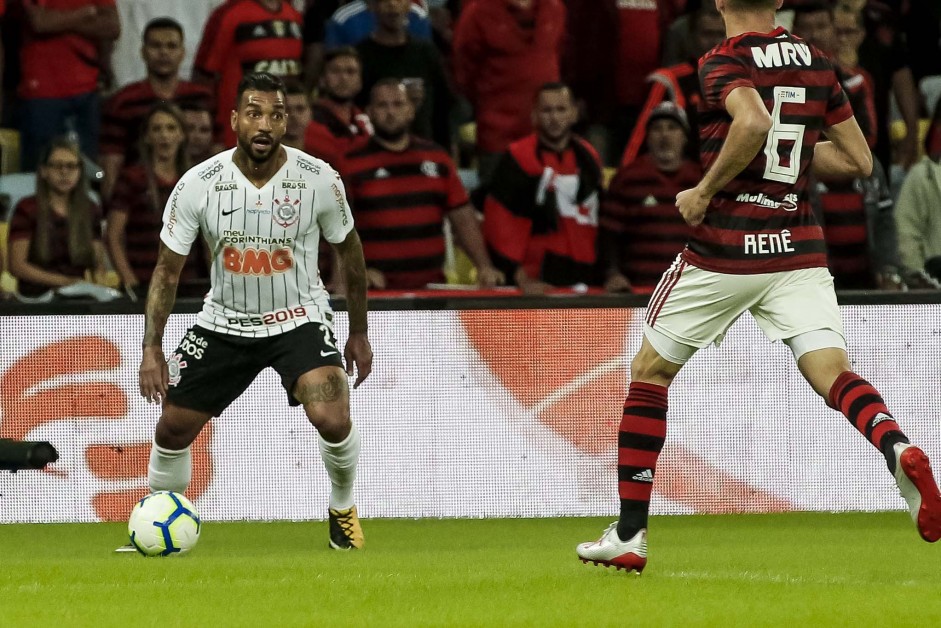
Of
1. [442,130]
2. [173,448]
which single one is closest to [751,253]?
[173,448]

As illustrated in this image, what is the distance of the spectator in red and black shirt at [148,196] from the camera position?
987 cm

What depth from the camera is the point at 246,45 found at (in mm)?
10992

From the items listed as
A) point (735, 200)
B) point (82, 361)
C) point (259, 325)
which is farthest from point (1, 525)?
point (735, 200)

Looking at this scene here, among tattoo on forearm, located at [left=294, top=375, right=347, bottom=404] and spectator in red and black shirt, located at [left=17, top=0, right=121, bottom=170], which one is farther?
spectator in red and black shirt, located at [left=17, top=0, right=121, bottom=170]

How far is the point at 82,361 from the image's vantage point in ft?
28.4

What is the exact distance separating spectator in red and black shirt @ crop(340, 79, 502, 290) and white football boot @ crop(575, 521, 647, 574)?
404cm

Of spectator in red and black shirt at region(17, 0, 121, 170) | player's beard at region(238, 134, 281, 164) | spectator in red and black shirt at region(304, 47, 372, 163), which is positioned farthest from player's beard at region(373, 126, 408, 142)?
player's beard at region(238, 134, 281, 164)

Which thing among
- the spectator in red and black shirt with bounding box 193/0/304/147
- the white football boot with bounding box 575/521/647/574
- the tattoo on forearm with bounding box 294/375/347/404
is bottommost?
the white football boot with bounding box 575/521/647/574

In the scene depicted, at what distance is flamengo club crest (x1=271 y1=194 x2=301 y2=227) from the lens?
7062mm

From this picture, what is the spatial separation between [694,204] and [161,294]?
7.93 ft

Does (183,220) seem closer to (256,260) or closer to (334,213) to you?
(256,260)

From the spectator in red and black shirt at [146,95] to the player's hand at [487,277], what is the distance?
2.18 meters

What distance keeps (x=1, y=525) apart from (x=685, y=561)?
3.82 m

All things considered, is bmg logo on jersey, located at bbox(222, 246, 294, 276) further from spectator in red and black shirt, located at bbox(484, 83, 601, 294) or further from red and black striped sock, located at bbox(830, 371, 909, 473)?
spectator in red and black shirt, located at bbox(484, 83, 601, 294)
